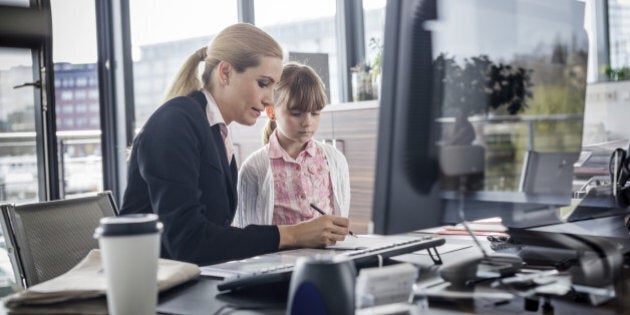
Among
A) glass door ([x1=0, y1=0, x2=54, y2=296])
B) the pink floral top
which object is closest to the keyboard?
the pink floral top

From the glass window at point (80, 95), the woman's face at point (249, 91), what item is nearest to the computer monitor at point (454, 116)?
the woman's face at point (249, 91)

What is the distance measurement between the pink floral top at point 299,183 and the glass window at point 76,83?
1877mm

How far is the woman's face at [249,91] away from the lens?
2039 millimetres

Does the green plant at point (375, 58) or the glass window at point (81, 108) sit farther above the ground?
Answer: the green plant at point (375, 58)

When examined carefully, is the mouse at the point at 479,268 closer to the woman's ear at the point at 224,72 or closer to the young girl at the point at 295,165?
the woman's ear at the point at 224,72

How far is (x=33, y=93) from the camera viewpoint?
11.8 ft

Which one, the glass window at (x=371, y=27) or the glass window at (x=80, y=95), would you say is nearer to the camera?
the glass window at (x=80, y=95)

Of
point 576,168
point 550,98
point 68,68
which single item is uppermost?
point 68,68

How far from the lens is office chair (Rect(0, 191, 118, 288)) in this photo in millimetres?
1498

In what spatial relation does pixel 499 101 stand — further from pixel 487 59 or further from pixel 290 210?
pixel 290 210

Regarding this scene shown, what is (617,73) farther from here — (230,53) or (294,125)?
(294,125)

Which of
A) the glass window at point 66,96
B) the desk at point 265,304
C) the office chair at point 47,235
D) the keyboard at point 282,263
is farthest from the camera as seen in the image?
the glass window at point 66,96

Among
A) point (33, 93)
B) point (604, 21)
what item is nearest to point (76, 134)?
point (33, 93)

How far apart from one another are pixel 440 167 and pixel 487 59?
0.51 feet
